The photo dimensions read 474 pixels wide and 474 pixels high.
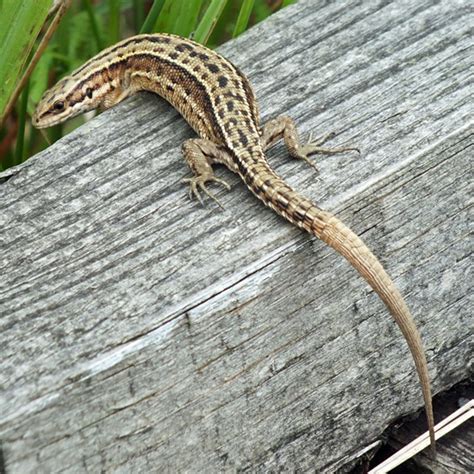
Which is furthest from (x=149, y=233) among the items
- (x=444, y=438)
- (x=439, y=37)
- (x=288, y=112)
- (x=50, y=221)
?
(x=439, y=37)

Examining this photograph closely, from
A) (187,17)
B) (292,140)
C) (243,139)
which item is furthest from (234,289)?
(187,17)

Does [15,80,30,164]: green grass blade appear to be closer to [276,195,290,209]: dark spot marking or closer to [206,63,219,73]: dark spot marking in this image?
[206,63,219,73]: dark spot marking

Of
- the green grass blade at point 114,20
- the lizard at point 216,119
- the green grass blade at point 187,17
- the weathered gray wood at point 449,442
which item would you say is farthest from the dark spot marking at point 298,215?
the green grass blade at point 114,20

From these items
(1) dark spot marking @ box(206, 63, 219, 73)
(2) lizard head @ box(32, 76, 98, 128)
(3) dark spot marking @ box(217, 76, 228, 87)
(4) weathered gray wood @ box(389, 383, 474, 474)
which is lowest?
(4) weathered gray wood @ box(389, 383, 474, 474)

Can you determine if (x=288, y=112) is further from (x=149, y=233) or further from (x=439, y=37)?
(x=149, y=233)

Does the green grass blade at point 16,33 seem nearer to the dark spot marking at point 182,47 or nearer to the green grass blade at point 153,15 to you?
the green grass blade at point 153,15

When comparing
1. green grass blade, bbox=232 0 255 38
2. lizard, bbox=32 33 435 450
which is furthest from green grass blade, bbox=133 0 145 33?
green grass blade, bbox=232 0 255 38
